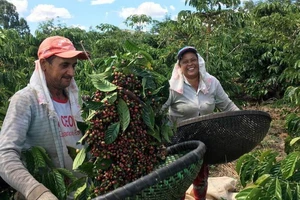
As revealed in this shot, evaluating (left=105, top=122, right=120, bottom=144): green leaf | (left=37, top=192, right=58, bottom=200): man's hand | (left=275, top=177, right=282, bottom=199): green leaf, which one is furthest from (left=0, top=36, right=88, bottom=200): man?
(left=275, top=177, right=282, bottom=199): green leaf

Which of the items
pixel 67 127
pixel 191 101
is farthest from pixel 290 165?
pixel 191 101

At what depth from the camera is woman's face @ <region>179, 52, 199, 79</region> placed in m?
2.46

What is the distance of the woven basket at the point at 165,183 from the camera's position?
995mm

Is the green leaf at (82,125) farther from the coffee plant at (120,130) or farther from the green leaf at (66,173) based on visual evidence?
the green leaf at (66,173)

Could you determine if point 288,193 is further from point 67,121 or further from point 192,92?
point 192,92

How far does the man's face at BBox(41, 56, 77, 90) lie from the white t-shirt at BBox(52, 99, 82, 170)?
0.07 metres

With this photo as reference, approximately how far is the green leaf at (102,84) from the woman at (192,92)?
1.13 metres

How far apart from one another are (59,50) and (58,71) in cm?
8

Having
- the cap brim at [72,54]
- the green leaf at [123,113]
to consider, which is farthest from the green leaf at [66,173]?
the cap brim at [72,54]

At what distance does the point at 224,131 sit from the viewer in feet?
6.50

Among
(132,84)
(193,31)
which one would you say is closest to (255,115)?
(132,84)

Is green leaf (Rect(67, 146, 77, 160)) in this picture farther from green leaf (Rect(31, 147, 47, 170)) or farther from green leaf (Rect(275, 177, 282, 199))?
green leaf (Rect(275, 177, 282, 199))

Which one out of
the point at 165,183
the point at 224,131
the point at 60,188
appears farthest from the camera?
the point at 224,131

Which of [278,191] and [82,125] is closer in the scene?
[278,191]
